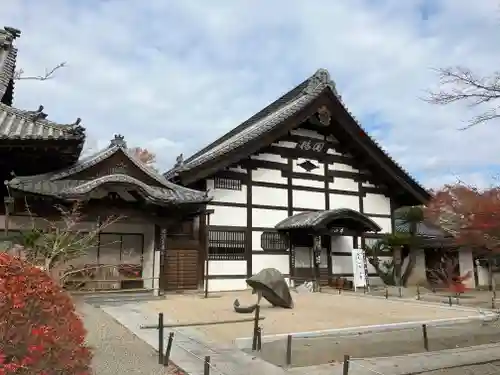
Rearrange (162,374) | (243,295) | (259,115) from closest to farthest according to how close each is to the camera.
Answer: (162,374), (243,295), (259,115)

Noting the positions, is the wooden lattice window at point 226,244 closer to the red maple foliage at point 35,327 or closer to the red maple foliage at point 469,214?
the red maple foliage at point 469,214

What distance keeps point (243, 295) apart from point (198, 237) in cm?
272

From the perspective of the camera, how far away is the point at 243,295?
621 inches

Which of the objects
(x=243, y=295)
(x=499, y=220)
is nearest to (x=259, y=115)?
(x=243, y=295)

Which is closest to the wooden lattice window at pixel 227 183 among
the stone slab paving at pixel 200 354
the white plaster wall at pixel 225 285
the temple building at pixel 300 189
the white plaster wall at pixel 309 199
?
the temple building at pixel 300 189

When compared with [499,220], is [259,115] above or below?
above

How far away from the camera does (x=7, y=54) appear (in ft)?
48.0

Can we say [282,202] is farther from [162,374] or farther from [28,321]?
[28,321]

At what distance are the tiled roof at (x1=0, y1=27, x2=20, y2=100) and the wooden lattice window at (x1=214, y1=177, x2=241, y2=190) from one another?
787 cm

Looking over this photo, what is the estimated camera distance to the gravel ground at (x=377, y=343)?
7.61m

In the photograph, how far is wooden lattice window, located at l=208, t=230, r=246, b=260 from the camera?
16.9 metres

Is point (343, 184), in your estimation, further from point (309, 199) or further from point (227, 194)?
point (227, 194)

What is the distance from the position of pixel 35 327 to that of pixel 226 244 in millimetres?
13892

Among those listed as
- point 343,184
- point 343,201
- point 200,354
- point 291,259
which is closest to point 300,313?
point 200,354
